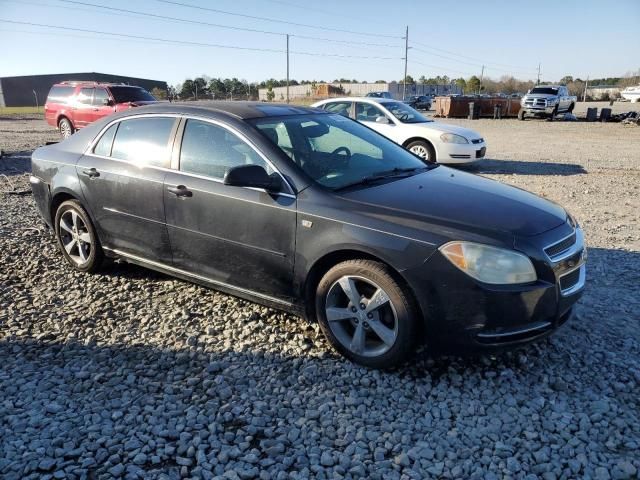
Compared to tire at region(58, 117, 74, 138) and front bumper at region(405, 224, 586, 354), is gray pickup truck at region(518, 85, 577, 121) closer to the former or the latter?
tire at region(58, 117, 74, 138)

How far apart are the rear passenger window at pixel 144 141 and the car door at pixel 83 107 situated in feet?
44.9

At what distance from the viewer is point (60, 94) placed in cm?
1720

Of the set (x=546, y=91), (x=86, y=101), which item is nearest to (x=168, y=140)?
(x=86, y=101)

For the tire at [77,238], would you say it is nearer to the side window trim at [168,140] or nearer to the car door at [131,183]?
the car door at [131,183]

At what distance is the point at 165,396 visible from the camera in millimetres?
2975

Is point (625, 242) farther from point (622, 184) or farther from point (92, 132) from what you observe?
point (92, 132)

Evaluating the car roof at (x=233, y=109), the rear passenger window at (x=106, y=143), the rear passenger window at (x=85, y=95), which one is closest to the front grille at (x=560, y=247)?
the car roof at (x=233, y=109)

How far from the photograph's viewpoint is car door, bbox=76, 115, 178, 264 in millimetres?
4035

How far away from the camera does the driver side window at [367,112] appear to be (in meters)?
11.0

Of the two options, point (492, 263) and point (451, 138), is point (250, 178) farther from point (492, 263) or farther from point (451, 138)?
point (451, 138)

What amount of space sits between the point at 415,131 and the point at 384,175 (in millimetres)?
7221

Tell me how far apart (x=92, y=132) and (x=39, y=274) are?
4.98ft

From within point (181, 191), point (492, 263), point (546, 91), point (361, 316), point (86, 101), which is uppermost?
point (546, 91)

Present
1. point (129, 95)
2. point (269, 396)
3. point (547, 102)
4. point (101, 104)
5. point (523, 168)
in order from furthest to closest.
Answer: point (547, 102), point (129, 95), point (101, 104), point (523, 168), point (269, 396)
